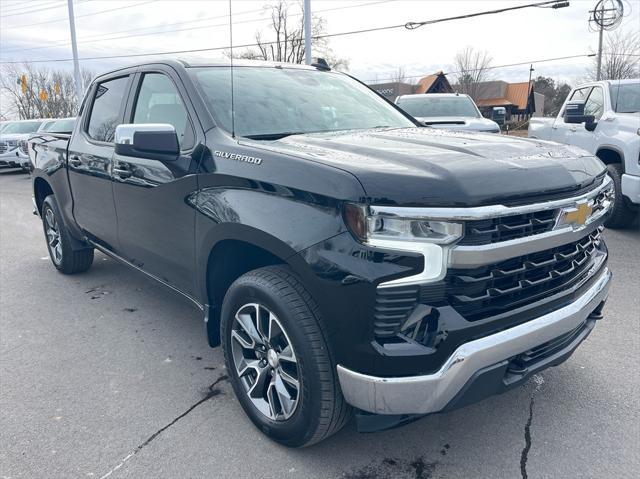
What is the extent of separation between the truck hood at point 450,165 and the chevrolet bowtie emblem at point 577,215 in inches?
3.2

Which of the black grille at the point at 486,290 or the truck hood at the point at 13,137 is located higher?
the black grille at the point at 486,290

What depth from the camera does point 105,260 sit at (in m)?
6.11

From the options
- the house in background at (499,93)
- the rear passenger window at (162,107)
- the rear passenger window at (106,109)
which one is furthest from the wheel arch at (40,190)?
the house in background at (499,93)

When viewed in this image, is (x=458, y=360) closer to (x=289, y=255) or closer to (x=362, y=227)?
(x=362, y=227)

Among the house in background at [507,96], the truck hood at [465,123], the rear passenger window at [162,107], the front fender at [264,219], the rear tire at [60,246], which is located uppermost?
the house in background at [507,96]

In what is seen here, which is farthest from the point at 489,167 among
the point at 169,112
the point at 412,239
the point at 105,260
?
the point at 105,260

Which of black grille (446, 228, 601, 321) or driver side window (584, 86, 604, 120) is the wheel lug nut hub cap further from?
driver side window (584, 86, 604, 120)

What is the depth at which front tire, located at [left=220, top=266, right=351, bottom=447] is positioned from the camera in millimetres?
2268

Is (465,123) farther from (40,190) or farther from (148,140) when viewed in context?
(148,140)

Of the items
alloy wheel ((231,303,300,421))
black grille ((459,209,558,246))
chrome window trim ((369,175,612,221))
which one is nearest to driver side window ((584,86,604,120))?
black grille ((459,209,558,246))

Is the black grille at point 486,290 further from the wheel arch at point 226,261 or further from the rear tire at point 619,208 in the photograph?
the rear tire at point 619,208

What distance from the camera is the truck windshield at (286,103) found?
313cm

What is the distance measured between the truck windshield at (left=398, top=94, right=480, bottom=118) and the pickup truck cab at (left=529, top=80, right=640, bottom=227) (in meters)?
3.09

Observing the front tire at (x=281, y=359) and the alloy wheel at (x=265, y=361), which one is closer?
the front tire at (x=281, y=359)
